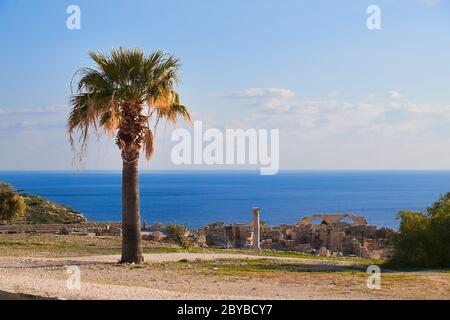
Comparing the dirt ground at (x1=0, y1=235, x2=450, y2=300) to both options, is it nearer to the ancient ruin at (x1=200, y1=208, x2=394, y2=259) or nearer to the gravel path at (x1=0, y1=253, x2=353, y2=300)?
the gravel path at (x1=0, y1=253, x2=353, y2=300)

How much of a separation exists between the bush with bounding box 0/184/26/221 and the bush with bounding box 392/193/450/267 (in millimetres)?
24582

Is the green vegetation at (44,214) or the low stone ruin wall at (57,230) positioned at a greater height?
the green vegetation at (44,214)

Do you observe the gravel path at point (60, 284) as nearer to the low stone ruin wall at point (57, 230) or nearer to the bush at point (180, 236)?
the bush at point (180, 236)

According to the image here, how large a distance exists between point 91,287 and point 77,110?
5.97 meters

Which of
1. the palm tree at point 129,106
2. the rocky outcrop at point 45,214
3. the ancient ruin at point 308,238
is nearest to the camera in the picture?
the palm tree at point 129,106

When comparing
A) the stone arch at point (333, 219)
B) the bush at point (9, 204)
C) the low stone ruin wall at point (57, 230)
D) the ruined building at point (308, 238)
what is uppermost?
the bush at point (9, 204)

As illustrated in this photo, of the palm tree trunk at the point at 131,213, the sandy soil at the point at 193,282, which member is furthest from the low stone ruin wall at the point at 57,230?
the palm tree trunk at the point at 131,213

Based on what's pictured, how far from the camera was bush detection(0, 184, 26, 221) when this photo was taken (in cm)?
3759

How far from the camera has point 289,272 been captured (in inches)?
633

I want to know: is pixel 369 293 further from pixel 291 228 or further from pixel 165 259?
pixel 291 228

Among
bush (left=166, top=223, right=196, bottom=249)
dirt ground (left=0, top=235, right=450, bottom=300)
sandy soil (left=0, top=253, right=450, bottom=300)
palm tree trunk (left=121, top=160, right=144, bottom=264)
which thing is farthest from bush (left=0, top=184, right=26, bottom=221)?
palm tree trunk (left=121, top=160, right=144, bottom=264)

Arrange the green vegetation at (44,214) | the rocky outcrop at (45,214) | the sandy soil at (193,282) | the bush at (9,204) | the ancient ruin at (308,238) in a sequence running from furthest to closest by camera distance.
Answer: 1. the green vegetation at (44,214)
2. the rocky outcrop at (45,214)
3. the bush at (9,204)
4. the ancient ruin at (308,238)
5. the sandy soil at (193,282)

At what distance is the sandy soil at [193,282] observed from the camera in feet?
37.7

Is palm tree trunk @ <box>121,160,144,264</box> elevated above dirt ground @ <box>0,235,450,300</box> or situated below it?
above
